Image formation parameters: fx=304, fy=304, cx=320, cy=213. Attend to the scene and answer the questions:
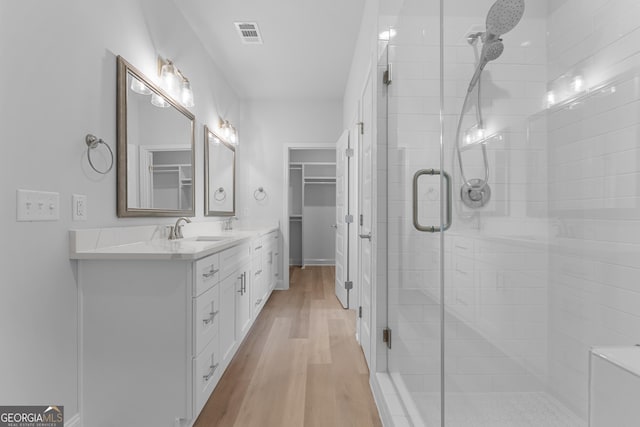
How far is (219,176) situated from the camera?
11.2ft

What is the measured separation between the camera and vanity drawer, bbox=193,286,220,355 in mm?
1448

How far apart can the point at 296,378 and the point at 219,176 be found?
2.31 metres

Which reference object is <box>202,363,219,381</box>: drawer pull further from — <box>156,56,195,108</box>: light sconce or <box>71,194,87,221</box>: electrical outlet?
<box>156,56,195,108</box>: light sconce

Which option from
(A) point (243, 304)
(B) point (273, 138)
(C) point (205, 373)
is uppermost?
(B) point (273, 138)

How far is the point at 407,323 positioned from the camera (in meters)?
1.63

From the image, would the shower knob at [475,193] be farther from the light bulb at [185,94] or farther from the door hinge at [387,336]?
the light bulb at [185,94]

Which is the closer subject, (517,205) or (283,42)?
(517,205)

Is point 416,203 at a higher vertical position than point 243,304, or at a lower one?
higher

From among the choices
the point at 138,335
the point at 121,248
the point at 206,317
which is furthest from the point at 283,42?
the point at 138,335

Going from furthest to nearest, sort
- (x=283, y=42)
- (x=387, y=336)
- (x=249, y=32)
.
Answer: (x=283, y=42) < (x=249, y=32) < (x=387, y=336)

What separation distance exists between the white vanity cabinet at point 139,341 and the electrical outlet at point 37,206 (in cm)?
25

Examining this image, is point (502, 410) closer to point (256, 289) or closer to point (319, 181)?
point (256, 289)

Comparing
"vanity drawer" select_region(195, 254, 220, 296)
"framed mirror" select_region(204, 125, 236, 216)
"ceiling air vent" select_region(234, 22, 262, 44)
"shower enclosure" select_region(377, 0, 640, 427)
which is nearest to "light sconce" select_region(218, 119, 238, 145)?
"framed mirror" select_region(204, 125, 236, 216)

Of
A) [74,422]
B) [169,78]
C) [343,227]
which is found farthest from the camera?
[343,227]
